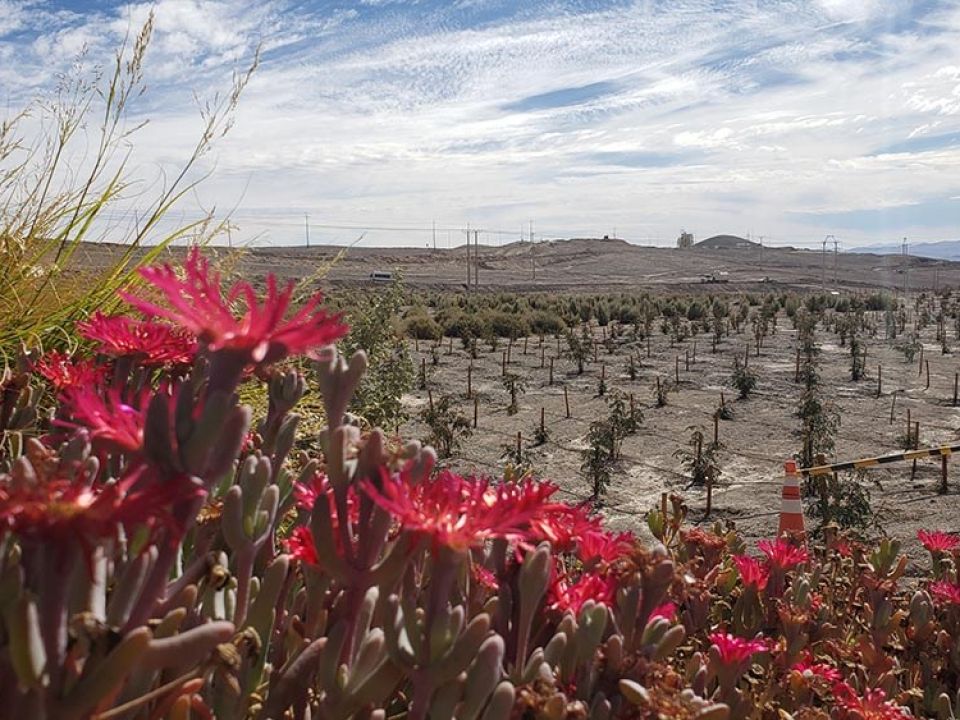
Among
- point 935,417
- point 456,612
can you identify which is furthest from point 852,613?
point 935,417

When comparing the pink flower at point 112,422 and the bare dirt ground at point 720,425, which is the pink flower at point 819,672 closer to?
the pink flower at point 112,422

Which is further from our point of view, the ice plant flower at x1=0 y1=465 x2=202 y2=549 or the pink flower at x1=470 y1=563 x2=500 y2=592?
the pink flower at x1=470 y1=563 x2=500 y2=592

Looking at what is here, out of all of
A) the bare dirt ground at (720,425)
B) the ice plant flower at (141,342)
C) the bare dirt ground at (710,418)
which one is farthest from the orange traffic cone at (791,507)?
the ice plant flower at (141,342)

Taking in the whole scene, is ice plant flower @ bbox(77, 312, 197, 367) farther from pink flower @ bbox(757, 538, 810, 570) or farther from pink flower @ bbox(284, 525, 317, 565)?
pink flower @ bbox(757, 538, 810, 570)

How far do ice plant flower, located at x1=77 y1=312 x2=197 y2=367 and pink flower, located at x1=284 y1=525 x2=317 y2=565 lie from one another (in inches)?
16.1

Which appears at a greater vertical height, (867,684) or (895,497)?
(867,684)

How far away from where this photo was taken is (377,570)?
3.45ft

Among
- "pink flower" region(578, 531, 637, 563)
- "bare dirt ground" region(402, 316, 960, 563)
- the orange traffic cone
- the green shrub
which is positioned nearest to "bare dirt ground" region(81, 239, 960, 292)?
the green shrub

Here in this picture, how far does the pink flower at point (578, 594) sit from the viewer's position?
4.20 feet

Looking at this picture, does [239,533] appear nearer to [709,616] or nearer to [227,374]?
[227,374]

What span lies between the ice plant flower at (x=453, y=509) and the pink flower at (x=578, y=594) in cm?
28

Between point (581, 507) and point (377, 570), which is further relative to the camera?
point (581, 507)

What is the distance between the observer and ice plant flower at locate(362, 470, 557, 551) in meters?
0.95

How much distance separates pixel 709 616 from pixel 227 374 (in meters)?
1.71
